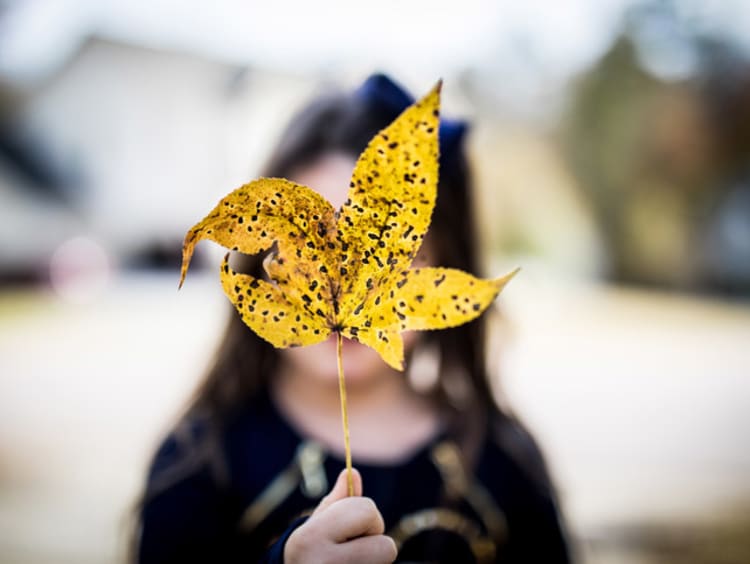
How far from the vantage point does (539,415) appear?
411 cm

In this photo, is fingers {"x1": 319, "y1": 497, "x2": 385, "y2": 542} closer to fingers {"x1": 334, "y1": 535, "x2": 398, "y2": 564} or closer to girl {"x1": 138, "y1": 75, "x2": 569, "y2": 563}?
fingers {"x1": 334, "y1": 535, "x2": 398, "y2": 564}

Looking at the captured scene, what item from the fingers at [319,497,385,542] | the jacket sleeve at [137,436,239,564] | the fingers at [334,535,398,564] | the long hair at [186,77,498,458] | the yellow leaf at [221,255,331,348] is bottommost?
the fingers at [334,535,398,564]

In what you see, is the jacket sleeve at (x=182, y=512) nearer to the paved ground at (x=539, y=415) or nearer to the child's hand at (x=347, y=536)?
the paved ground at (x=539, y=415)

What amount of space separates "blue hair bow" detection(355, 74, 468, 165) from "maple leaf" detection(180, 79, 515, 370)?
0.29 metres

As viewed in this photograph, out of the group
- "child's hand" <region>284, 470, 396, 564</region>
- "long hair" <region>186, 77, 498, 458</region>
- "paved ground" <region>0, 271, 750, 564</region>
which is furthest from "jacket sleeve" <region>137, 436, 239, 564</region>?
"child's hand" <region>284, 470, 396, 564</region>

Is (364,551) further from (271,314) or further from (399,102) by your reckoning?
(399,102)

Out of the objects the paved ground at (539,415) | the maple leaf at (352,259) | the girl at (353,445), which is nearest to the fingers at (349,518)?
the maple leaf at (352,259)

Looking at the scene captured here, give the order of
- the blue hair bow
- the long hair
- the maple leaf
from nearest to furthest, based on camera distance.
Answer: the maple leaf < the blue hair bow < the long hair

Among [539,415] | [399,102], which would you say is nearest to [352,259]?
[399,102]

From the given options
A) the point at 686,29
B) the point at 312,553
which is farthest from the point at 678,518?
the point at 686,29

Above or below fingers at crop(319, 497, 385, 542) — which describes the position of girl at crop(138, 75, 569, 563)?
above

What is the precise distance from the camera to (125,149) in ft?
41.2

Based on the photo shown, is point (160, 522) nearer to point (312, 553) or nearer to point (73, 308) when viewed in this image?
point (312, 553)

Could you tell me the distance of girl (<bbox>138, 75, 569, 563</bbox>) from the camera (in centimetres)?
107
